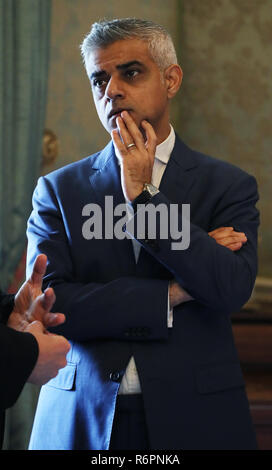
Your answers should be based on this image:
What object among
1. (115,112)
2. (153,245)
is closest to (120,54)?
(115,112)

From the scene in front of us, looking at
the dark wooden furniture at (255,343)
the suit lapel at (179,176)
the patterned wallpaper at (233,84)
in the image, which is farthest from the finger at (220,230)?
the patterned wallpaper at (233,84)

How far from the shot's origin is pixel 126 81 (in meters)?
2.17

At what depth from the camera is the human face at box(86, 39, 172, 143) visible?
2.15 meters

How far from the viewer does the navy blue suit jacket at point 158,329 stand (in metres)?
1.99

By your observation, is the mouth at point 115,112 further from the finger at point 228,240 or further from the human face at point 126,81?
the finger at point 228,240

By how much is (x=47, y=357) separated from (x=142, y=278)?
0.49 meters

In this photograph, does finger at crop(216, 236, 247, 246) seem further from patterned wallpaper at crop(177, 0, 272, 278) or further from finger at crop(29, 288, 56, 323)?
patterned wallpaper at crop(177, 0, 272, 278)

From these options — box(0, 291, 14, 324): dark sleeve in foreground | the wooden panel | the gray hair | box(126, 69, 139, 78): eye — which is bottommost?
the wooden panel

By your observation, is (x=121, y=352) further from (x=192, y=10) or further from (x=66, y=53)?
(x=192, y=10)

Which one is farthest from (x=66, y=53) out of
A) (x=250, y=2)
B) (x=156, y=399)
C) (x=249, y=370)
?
(x=156, y=399)

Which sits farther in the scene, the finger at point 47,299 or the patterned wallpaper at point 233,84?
the patterned wallpaper at point 233,84

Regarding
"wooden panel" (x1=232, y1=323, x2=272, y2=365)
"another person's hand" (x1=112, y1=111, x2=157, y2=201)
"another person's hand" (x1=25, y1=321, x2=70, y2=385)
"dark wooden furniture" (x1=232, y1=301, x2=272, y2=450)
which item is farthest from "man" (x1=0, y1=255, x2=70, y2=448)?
"wooden panel" (x1=232, y1=323, x2=272, y2=365)

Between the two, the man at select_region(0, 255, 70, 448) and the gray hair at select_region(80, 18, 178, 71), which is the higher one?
the gray hair at select_region(80, 18, 178, 71)

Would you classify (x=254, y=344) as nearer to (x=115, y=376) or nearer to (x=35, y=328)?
(x=115, y=376)
